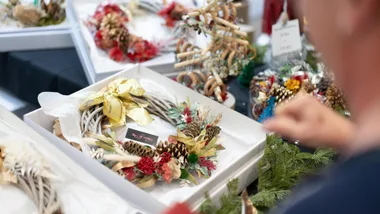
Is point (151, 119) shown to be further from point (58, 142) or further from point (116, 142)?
point (58, 142)

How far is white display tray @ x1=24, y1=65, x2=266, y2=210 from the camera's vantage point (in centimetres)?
95

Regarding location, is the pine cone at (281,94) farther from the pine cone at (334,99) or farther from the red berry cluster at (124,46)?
the red berry cluster at (124,46)

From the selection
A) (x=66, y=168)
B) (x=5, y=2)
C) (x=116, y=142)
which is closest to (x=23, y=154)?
(x=66, y=168)

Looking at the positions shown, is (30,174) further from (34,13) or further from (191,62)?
(34,13)

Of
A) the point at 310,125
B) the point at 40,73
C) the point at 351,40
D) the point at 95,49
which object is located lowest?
the point at 40,73

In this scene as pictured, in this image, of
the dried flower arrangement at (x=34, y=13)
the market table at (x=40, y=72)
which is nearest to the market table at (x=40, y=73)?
the market table at (x=40, y=72)

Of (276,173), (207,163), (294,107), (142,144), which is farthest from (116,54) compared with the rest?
(294,107)

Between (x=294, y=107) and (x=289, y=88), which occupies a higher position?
(x=294, y=107)

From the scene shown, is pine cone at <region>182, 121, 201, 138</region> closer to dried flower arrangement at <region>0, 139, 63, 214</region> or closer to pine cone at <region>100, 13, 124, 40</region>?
dried flower arrangement at <region>0, 139, 63, 214</region>

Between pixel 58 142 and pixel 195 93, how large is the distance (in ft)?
1.29

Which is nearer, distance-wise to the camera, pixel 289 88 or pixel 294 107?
pixel 294 107

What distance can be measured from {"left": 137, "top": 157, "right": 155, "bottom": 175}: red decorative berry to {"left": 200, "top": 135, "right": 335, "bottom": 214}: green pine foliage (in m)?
0.15

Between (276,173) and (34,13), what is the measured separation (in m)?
1.12

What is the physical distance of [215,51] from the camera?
1349mm
